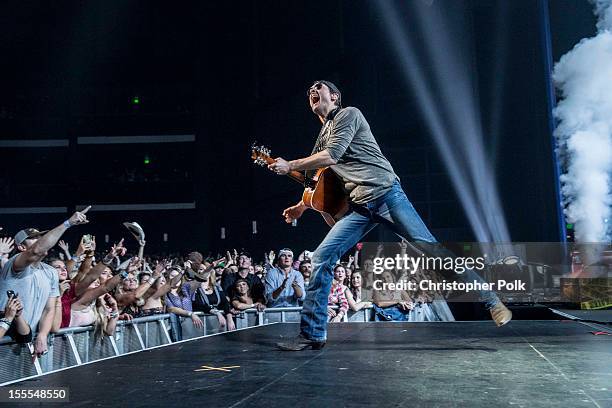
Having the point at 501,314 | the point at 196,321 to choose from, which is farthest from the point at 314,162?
the point at 196,321

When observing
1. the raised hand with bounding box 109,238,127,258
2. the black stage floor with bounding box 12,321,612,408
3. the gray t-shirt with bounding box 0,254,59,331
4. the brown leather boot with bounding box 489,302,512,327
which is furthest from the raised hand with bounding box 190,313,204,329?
the brown leather boot with bounding box 489,302,512,327

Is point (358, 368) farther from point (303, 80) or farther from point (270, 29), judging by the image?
point (270, 29)

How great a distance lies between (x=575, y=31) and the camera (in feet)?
52.1

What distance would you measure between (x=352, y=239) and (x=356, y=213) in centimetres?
17

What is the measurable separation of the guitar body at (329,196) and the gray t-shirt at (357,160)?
0.10 meters

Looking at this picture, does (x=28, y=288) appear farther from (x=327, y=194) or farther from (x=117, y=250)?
(x=327, y=194)

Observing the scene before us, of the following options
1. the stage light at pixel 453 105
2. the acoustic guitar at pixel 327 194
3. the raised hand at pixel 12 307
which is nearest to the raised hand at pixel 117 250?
the raised hand at pixel 12 307

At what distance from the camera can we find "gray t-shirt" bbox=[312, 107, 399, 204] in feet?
11.5

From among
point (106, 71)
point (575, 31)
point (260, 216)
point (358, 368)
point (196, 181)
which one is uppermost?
point (106, 71)

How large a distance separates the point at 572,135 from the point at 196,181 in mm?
16545

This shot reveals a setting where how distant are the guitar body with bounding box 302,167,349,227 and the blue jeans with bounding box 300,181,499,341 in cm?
10

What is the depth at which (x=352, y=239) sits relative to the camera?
11.9 feet

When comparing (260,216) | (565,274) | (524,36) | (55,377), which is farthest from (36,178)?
(55,377)

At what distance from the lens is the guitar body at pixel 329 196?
3730 mm
